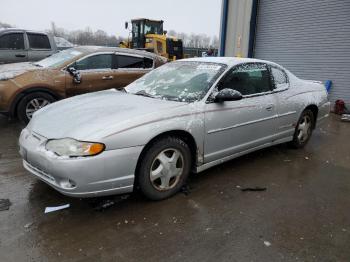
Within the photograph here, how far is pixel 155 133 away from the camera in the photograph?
324 cm

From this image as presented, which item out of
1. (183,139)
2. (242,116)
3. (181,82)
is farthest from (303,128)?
(183,139)

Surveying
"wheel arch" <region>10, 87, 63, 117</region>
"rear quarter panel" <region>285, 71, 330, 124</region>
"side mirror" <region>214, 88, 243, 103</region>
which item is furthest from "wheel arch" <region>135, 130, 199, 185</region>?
"wheel arch" <region>10, 87, 63, 117</region>

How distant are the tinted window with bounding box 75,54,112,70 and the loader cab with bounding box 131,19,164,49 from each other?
10988 mm

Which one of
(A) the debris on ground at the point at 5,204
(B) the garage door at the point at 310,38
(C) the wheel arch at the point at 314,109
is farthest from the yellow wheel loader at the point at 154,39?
(A) the debris on ground at the point at 5,204

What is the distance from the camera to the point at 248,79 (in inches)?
173

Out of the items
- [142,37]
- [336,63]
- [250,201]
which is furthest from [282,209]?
[142,37]

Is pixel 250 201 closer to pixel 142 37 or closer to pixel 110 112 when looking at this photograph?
pixel 110 112

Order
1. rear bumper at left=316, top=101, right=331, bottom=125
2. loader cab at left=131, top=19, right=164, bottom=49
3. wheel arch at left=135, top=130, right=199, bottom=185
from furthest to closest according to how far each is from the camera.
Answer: loader cab at left=131, top=19, right=164, bottom=49 → rear bumper at left=316, top=101, right=331, bottom=125 → wheel arch at left=135, top=130, right=199, bottom=185

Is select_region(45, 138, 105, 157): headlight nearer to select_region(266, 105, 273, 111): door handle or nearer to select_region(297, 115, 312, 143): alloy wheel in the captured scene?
select_region(266, 105, 273, 111): door handle

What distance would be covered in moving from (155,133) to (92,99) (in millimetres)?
1194

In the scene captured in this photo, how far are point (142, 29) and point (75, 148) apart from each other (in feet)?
51.1

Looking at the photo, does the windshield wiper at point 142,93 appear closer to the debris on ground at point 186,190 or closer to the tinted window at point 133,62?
the debris on ground at point 186,190

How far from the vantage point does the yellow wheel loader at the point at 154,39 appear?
649 inches

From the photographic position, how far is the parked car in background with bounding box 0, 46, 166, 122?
5898 millimetres
